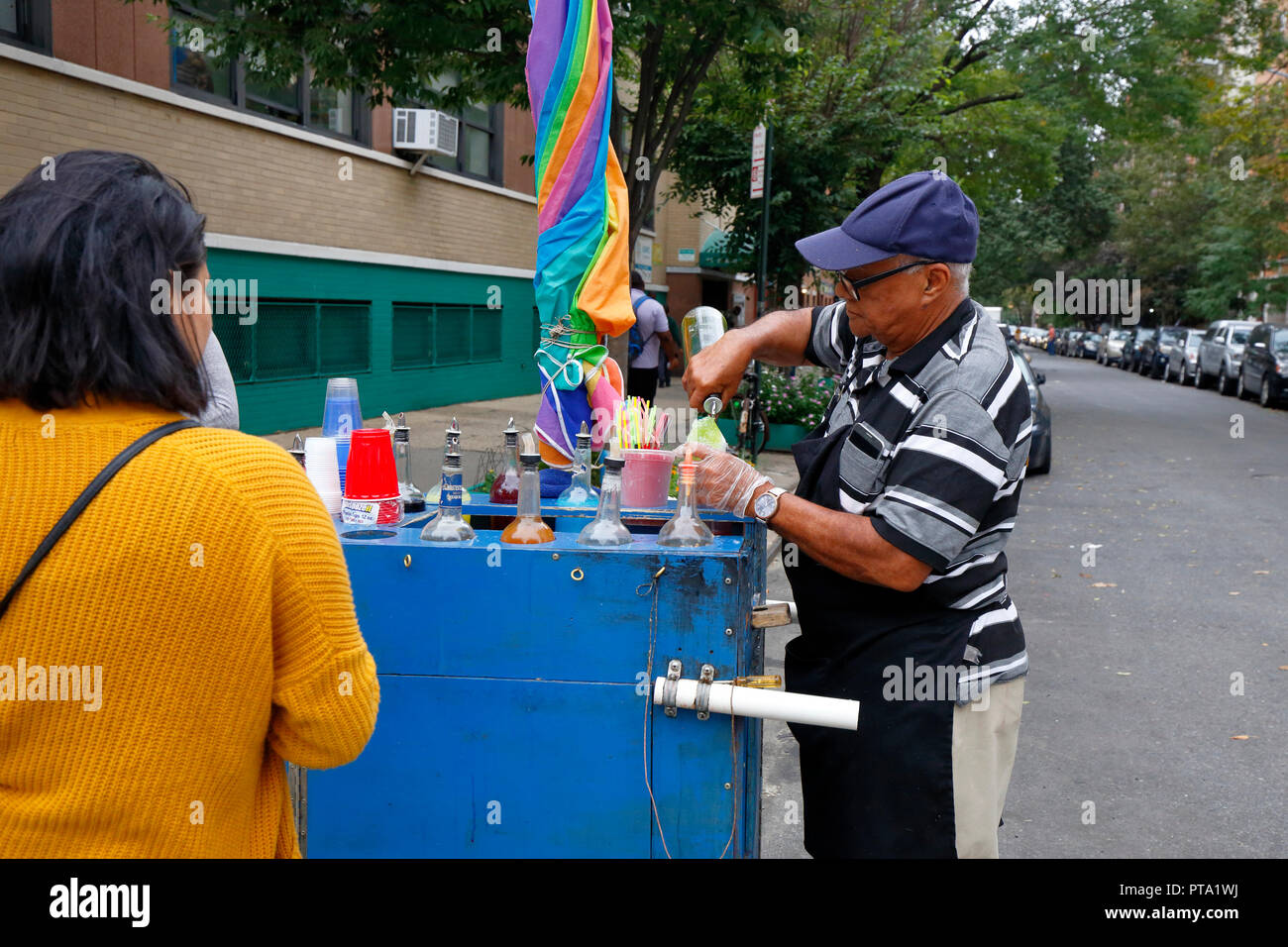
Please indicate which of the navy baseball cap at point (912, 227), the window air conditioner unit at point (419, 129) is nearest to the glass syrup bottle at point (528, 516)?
the navy baseball cap at point (912, 227)

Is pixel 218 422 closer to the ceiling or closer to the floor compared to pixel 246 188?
closer to the floor

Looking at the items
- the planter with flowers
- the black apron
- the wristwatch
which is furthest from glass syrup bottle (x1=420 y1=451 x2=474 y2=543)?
the planter with flowers

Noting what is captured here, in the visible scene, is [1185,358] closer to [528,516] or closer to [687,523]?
[687,523]

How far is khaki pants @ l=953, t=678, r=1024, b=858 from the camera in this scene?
2398 millimetres

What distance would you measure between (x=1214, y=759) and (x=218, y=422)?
180 inches

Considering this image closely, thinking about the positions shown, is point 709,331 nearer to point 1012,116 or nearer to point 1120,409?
point 1012,116

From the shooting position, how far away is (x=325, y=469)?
8.98ft

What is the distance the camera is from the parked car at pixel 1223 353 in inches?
1101

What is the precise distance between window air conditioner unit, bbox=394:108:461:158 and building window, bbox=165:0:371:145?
0.49m

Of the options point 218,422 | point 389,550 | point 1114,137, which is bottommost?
point 389,550

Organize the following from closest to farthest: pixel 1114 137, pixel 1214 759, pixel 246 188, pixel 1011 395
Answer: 1. pixel 1011 395
2. pixel 1214 759
3. pixel 246 188
4. pixel 1114 137

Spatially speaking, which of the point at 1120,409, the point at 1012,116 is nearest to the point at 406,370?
the point at 1012,116

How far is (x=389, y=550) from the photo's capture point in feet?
7.75

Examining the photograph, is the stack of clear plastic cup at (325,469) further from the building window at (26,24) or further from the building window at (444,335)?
the building window at (444,335)
